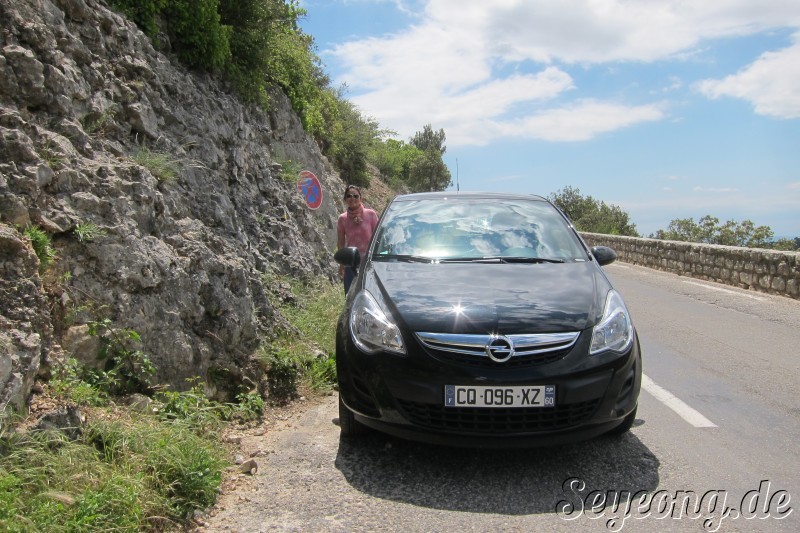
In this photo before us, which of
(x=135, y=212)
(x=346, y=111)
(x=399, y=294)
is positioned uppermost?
(x=346, y=111)

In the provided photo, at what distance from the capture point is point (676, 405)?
17.4ft

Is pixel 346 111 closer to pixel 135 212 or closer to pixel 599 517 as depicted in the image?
pixel 135 212

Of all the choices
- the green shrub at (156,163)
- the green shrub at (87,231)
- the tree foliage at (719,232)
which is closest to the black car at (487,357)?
the green shrub at (87,231)

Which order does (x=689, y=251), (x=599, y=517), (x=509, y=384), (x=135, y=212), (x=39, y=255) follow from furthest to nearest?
(x=689, y=251), (x=135, y=212), (x=39, y=255), (x=509, y=384), (x=599, y=517)

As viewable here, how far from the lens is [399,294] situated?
4148 mm

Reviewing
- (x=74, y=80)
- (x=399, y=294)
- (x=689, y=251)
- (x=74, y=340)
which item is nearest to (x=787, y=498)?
(x=399, y=294)

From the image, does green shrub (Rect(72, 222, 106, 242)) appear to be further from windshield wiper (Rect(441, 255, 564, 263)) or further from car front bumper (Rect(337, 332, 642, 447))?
windshield wiper (Rect(441, 255, 564, 263))

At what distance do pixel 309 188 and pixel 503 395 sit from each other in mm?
8468

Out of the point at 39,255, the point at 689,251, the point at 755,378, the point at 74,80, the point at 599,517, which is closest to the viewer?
the point at 599,517

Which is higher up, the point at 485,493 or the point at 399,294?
the point at 399,294

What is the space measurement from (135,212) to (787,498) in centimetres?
450

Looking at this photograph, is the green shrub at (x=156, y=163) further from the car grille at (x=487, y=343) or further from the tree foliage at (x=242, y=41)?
the car grille at (x=487, y=343)

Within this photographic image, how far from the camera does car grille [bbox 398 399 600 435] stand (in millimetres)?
3691

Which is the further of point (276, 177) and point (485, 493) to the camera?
point (276, 177)
